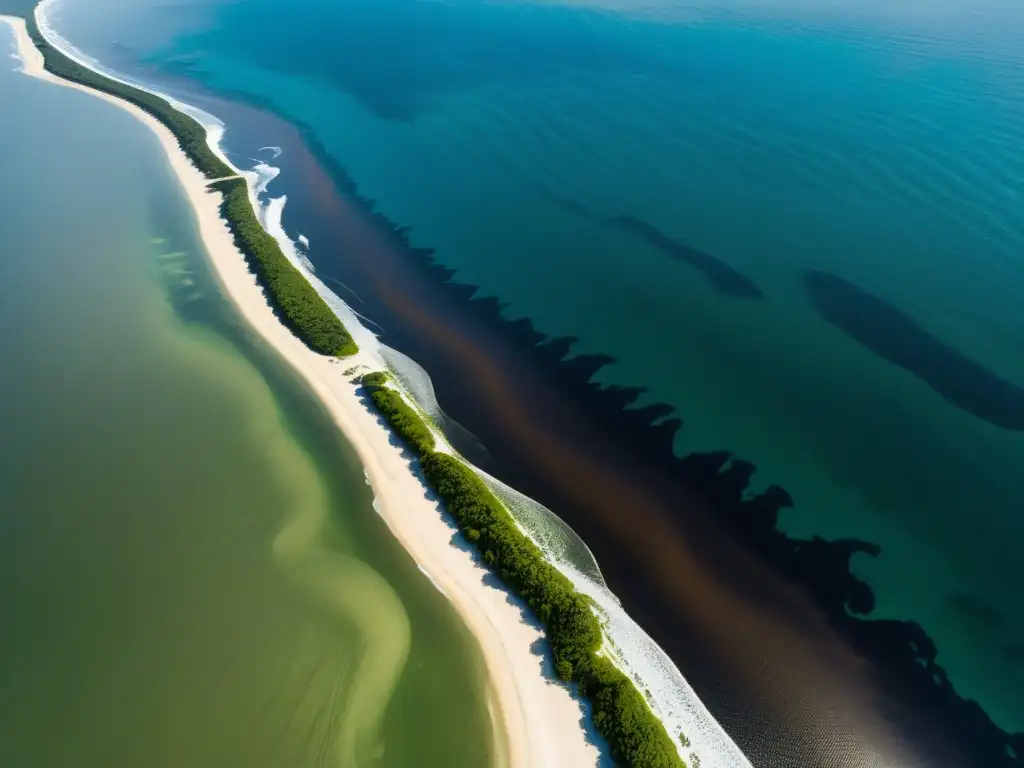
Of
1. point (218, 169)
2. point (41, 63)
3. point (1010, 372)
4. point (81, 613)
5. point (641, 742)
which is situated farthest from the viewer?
point (41, 63)

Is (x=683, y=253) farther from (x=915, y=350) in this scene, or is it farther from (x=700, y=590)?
(x=700, y=590)

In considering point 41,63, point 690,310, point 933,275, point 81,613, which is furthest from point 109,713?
point 41,63

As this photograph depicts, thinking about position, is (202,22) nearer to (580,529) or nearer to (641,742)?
(580,529)

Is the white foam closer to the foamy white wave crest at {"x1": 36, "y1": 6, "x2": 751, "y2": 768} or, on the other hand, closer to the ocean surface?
the ocean surface


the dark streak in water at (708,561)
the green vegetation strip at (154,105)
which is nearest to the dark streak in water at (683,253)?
the dark streak in water at (708,561)

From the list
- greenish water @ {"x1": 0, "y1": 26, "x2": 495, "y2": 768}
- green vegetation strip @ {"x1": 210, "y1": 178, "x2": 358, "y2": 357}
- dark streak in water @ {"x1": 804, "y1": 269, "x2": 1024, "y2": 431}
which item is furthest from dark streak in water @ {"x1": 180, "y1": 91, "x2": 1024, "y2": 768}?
dark streak in water @ {"x1": 804, "y1": 269, "x2": 1024, "y2": 431}

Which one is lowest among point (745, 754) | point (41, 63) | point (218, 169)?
point (41, 63)
